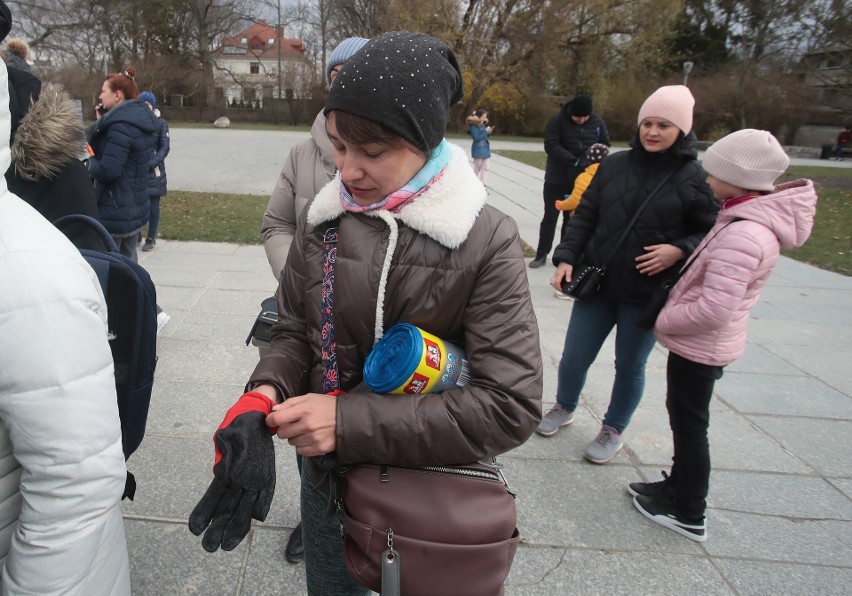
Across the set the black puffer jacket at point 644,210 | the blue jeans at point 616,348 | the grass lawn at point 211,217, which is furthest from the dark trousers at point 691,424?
the grass lawn at point 211,217

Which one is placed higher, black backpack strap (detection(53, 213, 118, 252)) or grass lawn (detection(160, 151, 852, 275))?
black backpack strap (detection(53, 213, 118, 252))

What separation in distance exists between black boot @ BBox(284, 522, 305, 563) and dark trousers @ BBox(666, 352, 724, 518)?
5.36ft

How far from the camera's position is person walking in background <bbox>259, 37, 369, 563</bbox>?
228cm

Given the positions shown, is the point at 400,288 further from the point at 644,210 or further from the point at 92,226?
the point at 644,210

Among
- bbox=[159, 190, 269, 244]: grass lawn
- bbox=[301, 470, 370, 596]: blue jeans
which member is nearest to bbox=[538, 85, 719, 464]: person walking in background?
bbox=[301, 470, 370, 596]: blue jeans

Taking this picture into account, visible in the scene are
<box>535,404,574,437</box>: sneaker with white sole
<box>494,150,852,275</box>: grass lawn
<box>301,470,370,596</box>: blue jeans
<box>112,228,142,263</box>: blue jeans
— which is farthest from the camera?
<box>494,150,852,275</box>: grass lawn

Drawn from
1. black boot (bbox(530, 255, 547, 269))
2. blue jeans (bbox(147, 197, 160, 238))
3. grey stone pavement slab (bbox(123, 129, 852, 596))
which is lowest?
grey stone pavement slab (bbox(123, 129, 852, 596))

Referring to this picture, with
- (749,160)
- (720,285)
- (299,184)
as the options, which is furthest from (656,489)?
(299,184)

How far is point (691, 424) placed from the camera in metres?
2.43

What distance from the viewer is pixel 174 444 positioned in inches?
115

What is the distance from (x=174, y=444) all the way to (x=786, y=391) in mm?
3978

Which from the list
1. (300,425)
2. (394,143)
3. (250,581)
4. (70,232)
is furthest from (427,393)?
(250,581)

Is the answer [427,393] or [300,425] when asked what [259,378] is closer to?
[300,425]

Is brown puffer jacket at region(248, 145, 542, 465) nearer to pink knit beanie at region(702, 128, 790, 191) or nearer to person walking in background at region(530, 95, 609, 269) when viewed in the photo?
pink knit beanie at region(702, 128, 790, 191)
